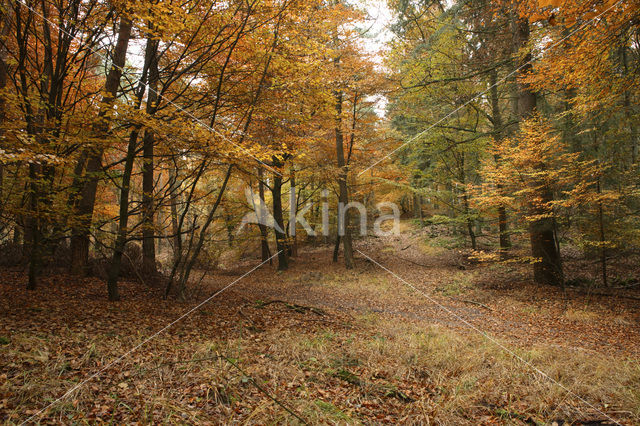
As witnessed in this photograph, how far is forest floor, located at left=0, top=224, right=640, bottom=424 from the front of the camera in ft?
9.63

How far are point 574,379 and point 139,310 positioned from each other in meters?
6.79

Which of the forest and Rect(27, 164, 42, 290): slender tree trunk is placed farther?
Rect(27, 164, 42, 290): slender tree trunk

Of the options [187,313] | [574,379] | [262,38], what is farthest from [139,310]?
[574,379]

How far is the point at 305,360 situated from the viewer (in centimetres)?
426

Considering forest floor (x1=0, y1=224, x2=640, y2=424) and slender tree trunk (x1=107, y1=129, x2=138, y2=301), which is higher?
slender tree trunk (x1=107, y1=129, x2=138, y2=301)

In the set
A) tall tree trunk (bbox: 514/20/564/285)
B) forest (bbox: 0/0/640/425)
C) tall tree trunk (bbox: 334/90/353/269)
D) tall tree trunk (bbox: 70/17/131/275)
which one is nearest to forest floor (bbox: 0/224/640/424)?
forest (bbox: 0/0/640/425)

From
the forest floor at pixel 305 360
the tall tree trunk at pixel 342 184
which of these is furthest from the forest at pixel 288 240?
the tall tree trunk at pixel 342 184

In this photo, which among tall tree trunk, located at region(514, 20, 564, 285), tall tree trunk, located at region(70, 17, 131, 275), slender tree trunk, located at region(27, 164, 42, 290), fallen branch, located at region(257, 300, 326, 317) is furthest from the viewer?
tall tree trunk, located at region(514, 20, 564, 285)

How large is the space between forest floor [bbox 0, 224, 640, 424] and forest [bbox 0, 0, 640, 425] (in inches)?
1.3

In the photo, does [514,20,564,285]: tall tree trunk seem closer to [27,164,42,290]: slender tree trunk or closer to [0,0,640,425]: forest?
[0,0,640,425]: forest

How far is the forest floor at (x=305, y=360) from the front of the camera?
2936 mm

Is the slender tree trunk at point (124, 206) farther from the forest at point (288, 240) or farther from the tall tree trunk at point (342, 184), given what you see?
the tall tree trunk at point (342, 184)

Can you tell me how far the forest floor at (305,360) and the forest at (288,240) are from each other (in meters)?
0.03
